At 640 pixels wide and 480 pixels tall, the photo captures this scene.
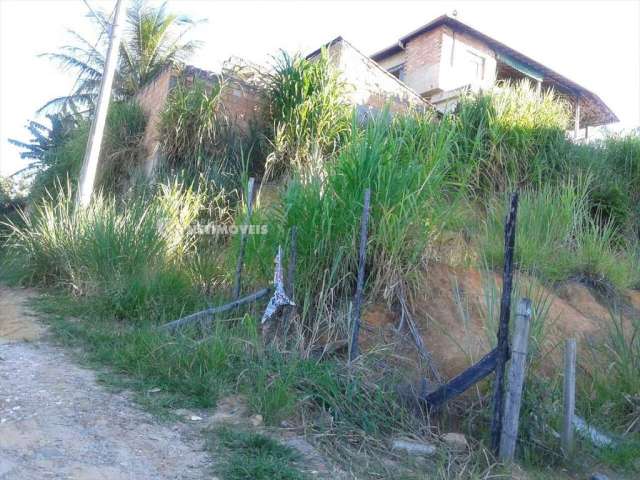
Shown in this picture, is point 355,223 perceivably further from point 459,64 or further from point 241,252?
point 459,64

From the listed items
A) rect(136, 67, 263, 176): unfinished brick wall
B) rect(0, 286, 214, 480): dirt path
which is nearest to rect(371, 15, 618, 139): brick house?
rect(136, 67, 263, 176): unfinished brick wall

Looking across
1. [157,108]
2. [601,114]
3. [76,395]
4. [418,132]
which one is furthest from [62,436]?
[601,114]

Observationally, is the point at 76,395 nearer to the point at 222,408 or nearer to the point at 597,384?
the point at 222,408

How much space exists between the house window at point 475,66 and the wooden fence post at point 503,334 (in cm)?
1720

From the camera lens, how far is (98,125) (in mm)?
9344

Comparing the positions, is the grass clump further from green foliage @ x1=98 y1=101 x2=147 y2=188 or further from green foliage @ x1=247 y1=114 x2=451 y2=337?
green foliage @ x1=98 y1=101 x2=147 y2=188

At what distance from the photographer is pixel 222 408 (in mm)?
4438

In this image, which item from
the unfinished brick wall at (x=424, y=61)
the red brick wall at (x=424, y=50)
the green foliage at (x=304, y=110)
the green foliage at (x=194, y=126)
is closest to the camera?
the green foliage at (x=304, y=110)

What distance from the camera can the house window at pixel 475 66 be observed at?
66.2 feet

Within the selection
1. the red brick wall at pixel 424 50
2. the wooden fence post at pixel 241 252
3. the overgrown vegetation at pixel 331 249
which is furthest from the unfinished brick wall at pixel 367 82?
the red brick wall at pixel 424 50

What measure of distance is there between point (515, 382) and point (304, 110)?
20.5 ft

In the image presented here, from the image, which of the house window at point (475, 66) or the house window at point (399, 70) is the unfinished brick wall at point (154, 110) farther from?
the house window at point (475, 66)

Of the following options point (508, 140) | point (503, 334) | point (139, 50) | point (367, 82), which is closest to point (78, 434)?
point (503, 334)

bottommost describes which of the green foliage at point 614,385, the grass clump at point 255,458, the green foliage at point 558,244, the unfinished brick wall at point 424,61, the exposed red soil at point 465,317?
the grass clump at point 255,458
